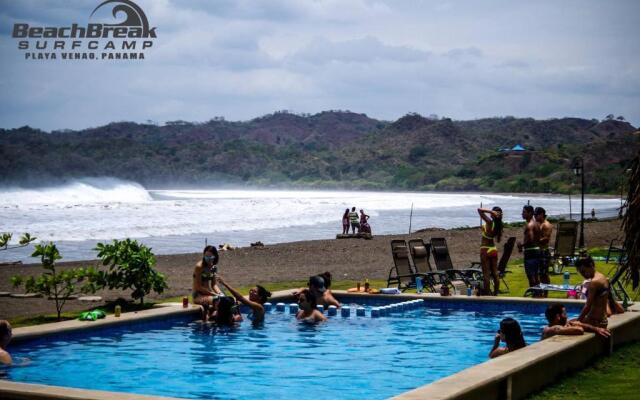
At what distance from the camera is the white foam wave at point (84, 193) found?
72.3m

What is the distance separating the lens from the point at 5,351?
357 inches

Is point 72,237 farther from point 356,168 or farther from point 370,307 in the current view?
point 356,168

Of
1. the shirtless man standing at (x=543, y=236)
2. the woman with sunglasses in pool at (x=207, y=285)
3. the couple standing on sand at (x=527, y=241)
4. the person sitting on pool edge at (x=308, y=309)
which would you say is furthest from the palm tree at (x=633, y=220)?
the woman with sunglasses in pool at (x=207, y=285)

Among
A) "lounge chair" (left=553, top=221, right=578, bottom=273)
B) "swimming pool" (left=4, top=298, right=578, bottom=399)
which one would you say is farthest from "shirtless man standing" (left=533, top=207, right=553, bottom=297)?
"lounge chair" (left=553, top=221, right=578, bottom=273)

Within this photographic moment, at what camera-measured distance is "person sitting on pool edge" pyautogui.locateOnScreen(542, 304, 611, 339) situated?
8.45 metres

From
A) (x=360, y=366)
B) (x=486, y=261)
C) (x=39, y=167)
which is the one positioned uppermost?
(x=39, y=167)

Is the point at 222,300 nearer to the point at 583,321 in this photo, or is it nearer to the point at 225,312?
the point at 225,312

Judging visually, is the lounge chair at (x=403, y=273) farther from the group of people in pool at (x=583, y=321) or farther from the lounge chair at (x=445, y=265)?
the group of people in pool at (x=583, y=321)

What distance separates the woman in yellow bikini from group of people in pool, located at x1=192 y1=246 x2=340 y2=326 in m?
2.72

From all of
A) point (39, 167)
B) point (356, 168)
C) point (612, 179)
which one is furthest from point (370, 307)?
point (356, 168)

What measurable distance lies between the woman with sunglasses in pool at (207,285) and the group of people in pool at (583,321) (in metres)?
4.46

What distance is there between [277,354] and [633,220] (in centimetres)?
431

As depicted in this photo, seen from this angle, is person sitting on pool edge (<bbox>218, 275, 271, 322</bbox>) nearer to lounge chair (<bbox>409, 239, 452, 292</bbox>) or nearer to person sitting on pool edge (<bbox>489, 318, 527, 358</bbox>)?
lounge chair (<bbox>409, 239, 452, 292</bbox>)

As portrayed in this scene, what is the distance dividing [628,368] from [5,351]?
615 cm
